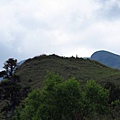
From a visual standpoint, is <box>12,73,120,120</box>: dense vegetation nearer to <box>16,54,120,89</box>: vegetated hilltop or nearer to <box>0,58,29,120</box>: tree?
<box>0,58,29,120</box>: tree

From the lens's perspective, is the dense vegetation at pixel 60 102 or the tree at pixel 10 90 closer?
the dense vegetation at pixel 60 102

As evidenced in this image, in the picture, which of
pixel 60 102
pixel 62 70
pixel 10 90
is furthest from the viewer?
pixel 62 70

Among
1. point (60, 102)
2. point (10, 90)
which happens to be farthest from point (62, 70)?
point (60, 102)

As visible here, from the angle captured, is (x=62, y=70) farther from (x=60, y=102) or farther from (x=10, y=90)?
(x=60, y=102)

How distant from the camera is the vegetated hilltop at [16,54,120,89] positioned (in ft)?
168

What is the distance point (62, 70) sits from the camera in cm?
5678

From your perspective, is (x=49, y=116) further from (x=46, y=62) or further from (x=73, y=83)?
(x=46, y=62)

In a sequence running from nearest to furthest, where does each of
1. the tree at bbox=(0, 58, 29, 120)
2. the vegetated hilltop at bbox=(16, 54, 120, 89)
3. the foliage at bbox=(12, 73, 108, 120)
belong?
the foliage at bbox=(12, 73, 108, 120), the tree at bbox=(0, 58, 29, 120), the vegetated hilltop at bbox=(16, 54, 120, 89)

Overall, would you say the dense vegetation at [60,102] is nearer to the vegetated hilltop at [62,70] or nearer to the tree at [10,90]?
the tree at [10,90]

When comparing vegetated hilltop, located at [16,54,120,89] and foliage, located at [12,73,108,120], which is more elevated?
vegetated hilltop, located at [16,54,120,89]

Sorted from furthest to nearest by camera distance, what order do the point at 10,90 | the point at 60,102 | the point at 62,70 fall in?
1. the point at 62,70
2. the point at 10,90
3. the point at 60,102

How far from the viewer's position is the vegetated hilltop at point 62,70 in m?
51.3

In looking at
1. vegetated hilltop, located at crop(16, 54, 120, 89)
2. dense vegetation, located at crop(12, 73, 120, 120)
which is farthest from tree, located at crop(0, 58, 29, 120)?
vegetated hilltop, located at crop(16, 54, 120, 89)

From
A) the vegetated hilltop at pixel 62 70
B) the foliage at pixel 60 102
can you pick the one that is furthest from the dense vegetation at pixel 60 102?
the vegetated hilltop at pixel 62 70
